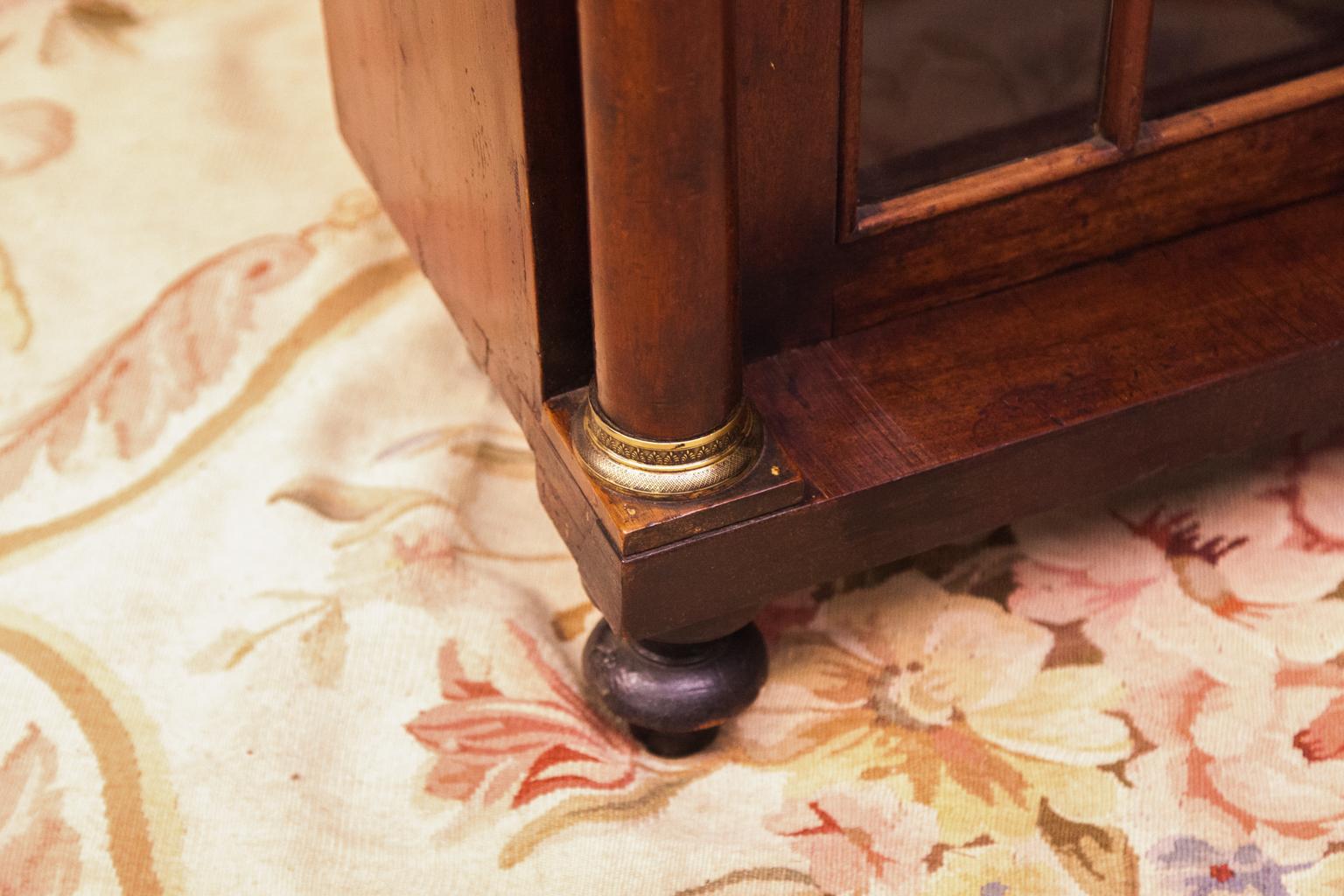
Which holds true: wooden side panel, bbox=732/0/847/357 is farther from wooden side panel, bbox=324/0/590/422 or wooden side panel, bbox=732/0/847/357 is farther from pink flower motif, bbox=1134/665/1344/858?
pink flower motif, bbox=1134/665/1344/858

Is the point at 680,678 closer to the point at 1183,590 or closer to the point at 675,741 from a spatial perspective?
the point at 675,741

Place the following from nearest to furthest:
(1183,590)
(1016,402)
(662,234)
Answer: (662,234)
(1016,402)
(1183,590)

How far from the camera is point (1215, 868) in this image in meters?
0.64

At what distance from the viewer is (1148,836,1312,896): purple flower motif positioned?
634 millimetres

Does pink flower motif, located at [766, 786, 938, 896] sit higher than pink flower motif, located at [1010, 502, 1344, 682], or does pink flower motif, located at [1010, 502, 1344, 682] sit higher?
pink flower motif, located at [1010, 502, 1344, 682]

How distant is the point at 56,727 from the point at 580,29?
39cm

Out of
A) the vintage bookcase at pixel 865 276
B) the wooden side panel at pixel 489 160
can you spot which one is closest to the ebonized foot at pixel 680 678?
the vintage bookcase at pixel 865 276

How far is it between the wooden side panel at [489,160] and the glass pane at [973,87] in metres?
0.12

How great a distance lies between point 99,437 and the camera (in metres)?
0.85

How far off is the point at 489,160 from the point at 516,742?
0.25 meters

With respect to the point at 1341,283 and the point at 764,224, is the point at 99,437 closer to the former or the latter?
the point at 764,224

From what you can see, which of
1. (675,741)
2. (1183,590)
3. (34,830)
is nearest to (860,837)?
(675,741)

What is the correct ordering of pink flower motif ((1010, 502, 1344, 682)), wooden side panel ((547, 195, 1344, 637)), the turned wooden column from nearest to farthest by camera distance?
the turned wooden column → wooden side panel ((547, 195, 1344, 637)) → pink flower motif ((1010, 502, 1344, 682))

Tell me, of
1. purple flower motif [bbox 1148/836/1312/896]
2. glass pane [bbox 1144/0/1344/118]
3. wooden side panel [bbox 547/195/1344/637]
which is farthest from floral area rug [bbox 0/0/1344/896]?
glass pane [bbox 1144/0/1344/118]
